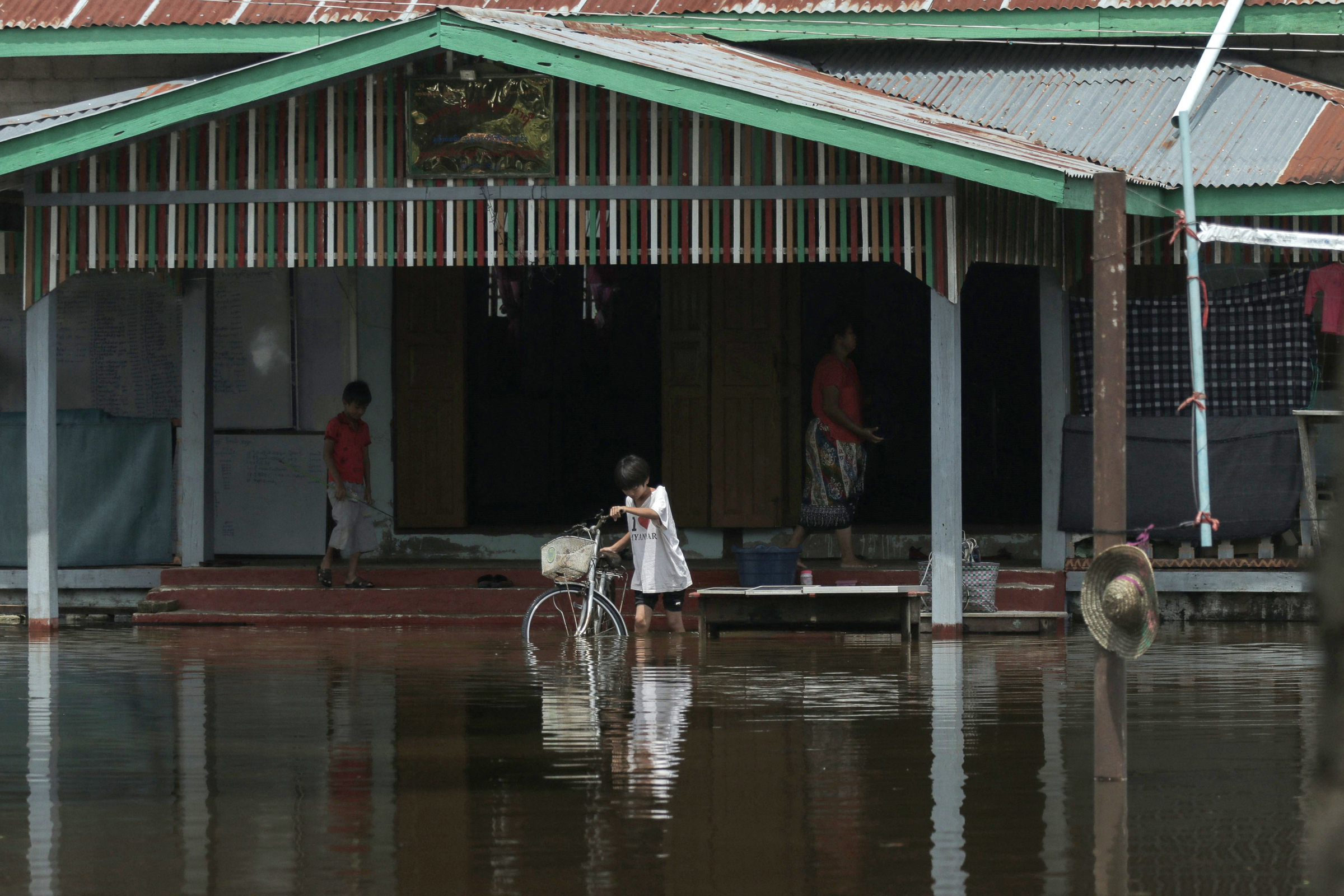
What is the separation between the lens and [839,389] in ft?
42.0

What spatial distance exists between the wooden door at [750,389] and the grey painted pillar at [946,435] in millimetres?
2669

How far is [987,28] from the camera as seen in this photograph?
1316 cm

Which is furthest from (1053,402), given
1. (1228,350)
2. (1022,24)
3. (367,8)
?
(367,8)

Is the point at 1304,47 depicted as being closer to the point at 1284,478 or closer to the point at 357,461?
the point at 1284,478

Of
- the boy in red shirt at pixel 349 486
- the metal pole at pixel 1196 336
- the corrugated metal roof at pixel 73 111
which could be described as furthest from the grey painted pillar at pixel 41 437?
the metal pole at pixel 1196 336

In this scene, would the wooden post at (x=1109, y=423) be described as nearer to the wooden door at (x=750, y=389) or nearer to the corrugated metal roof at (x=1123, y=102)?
the corrugated metal roof at (x=1123, y=102)

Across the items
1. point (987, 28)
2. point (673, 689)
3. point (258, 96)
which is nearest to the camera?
A: point (673, 689)

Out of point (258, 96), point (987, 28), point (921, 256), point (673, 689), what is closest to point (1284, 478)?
point (921, 256)

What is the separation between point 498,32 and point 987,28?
13.4ft

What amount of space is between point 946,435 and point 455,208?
11.6 feet

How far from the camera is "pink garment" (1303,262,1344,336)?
12008 mm

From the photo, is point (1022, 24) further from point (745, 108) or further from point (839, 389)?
point (745, 108)

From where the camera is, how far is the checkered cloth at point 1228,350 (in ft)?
40.6

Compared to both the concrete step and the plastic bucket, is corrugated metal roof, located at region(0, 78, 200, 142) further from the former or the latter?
the plastic bucket
